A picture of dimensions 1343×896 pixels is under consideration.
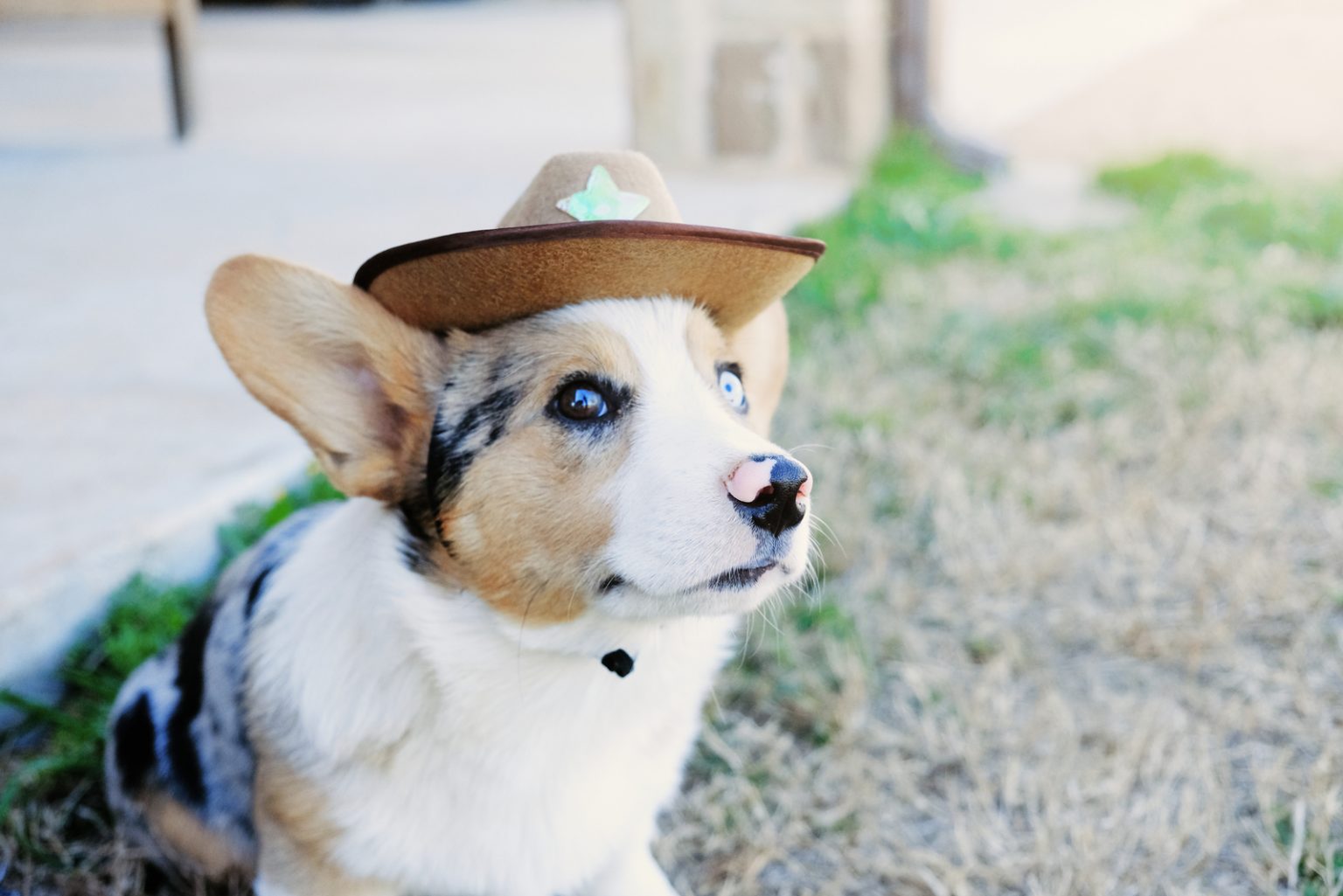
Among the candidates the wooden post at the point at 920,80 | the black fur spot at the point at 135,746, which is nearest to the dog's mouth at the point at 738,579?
the black fur spot at the point at 135,746

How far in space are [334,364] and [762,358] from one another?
755 mm

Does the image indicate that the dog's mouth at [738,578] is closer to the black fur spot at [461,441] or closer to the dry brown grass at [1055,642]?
the black fur spot at [461,441]

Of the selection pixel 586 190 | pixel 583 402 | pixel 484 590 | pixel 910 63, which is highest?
pixel 910 63

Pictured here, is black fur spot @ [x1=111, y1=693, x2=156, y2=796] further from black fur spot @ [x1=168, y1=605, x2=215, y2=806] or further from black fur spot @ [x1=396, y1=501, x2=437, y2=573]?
black fur spot @ [x1=396, y1=501, x2=437, y2=573]

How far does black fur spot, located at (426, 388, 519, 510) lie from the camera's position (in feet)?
6.10

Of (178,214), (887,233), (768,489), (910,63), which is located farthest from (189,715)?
(910,63)

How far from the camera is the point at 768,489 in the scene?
5.45ft

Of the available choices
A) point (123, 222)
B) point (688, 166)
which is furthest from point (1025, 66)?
point (123, 222)

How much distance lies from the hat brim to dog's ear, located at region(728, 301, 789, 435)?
0.54ft

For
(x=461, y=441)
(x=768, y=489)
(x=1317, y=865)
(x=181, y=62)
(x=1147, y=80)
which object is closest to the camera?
(x=768, y=489)

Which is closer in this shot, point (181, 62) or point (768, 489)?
point (768, 489)

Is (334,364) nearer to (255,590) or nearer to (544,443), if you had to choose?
(544,443)

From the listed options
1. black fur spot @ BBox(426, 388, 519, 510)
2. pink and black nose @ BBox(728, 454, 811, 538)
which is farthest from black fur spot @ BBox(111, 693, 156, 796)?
pink and black nose @ BBox(728, 454, 811, 538)

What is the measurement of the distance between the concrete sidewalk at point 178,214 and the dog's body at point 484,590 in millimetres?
1037
